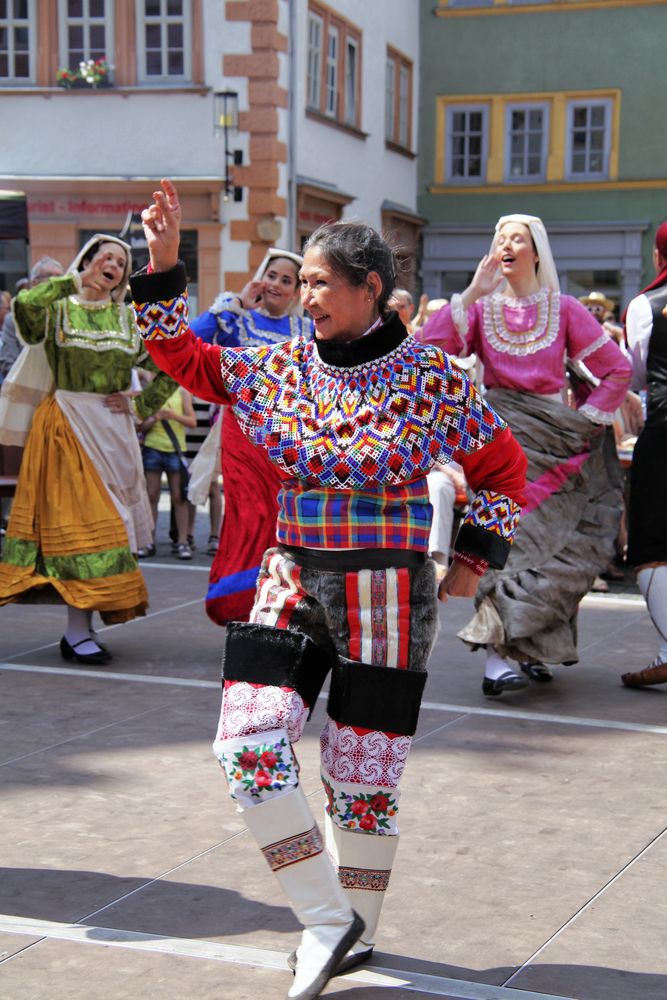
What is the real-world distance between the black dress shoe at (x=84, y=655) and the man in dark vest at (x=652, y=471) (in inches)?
92.0

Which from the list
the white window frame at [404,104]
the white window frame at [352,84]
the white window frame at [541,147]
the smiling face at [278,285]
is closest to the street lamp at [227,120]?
the white window frame at [352,84]

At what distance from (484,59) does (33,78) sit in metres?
9.54

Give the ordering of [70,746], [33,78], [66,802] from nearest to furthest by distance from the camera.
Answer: [66,802], [70,746], [33,78]

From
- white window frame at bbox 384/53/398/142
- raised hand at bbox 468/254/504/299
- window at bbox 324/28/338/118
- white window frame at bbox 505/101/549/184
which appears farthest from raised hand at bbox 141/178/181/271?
white window frame at bbox 505/101/549/184

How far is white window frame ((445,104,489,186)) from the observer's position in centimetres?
2778

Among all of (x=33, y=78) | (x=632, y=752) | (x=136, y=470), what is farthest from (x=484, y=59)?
(x=632, y=752)

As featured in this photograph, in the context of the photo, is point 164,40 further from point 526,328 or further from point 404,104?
point 526,328

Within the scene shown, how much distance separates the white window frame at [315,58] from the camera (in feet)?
72.4

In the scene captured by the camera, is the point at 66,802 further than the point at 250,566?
No

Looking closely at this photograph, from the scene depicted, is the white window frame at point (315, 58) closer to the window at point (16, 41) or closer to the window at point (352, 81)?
the window at point (352, 81)

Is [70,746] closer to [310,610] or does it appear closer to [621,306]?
[310,610]

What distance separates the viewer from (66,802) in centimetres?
477

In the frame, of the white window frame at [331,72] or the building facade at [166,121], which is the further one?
the white window frame at [331,72]

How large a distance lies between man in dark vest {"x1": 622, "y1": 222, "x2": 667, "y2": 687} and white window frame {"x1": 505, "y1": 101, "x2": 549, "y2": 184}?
21.8 meters
